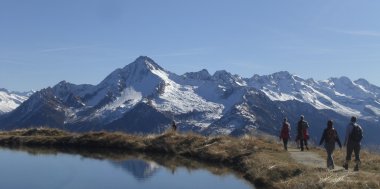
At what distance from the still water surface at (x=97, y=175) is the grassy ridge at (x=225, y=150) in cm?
212

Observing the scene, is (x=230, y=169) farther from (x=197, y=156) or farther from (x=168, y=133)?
(x=168, y=133)

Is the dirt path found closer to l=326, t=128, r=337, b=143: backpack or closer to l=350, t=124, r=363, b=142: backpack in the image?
l=326, t=128, r=337, b=143: backpack

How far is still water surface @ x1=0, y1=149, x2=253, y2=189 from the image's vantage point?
3197cm

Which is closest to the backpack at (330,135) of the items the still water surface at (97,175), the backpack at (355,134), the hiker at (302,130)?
the backpack at (355,134)

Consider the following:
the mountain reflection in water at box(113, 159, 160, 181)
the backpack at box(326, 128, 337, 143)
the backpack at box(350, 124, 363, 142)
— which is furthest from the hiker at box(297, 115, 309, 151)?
the mountain reflection in water at box(113, 159, 160, 181)

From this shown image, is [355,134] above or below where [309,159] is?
above

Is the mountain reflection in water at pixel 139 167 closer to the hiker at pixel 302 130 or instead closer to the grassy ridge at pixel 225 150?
the grassy ridge at pixel 225 150

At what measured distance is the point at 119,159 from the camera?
43.8 metres

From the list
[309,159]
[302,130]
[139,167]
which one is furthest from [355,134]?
[139,167]

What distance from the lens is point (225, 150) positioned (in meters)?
45.8

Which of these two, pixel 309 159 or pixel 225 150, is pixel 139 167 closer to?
pixel 225 150

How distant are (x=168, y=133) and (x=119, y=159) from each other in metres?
9.04

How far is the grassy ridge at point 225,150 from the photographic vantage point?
29516 mm

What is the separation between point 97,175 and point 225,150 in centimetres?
1361
